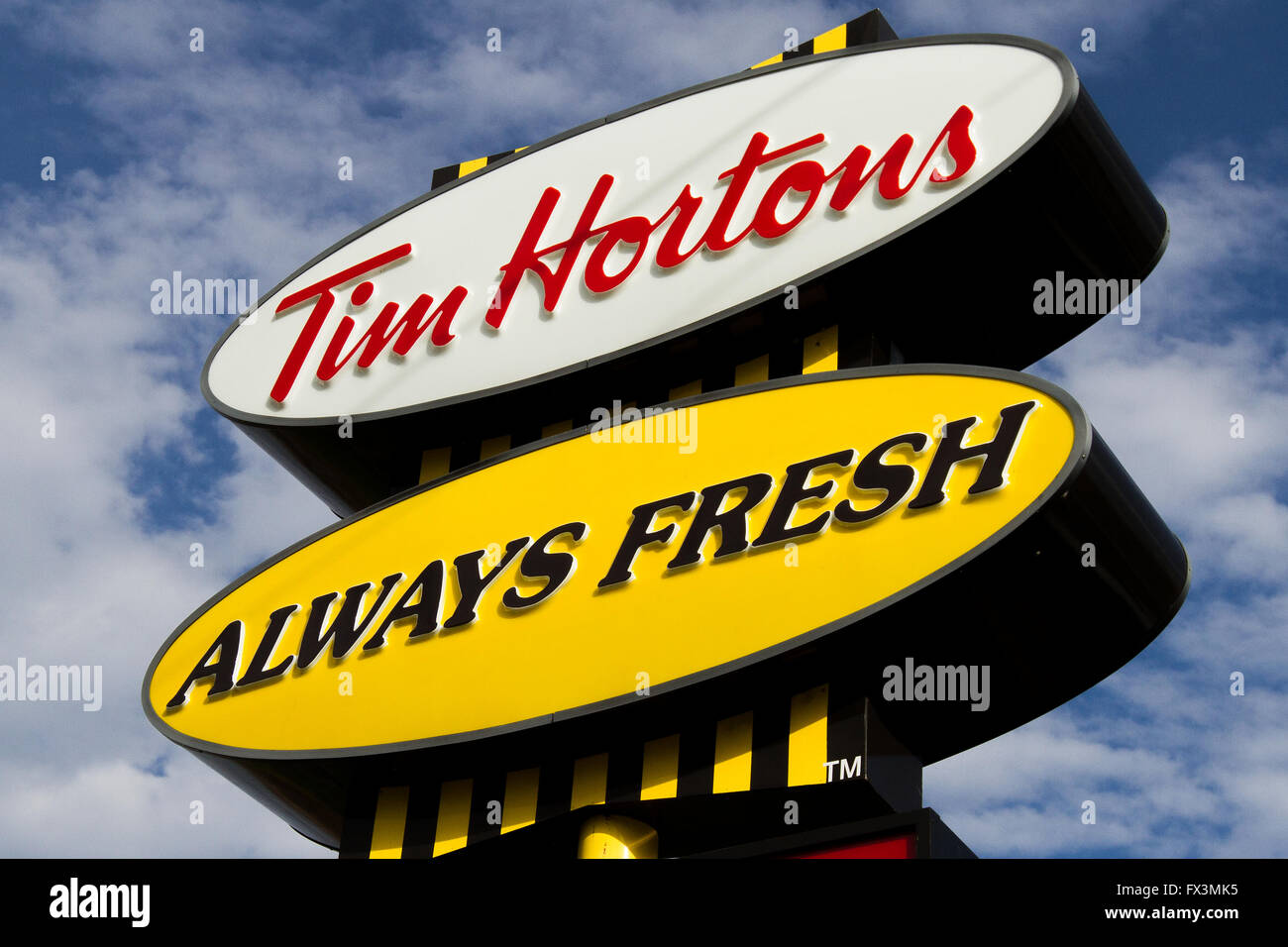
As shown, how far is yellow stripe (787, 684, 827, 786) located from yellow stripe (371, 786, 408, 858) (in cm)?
225

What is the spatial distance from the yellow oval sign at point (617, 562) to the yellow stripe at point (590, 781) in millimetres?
400

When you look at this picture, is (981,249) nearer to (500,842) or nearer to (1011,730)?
(1011,730)

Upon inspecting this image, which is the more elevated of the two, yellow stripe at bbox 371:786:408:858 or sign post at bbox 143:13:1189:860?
sign post at bbox 143:13:1189:860

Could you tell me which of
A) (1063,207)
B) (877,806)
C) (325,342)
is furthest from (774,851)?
(325,342)

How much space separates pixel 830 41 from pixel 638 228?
1.66 meters

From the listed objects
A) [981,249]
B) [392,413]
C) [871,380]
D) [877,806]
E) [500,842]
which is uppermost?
[981,249]

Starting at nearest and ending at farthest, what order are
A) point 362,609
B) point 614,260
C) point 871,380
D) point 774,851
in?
point 774,851 < point 871,380 < point 362,609 < point 614,260

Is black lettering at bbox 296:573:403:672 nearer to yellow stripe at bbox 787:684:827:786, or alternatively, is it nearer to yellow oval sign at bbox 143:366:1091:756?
yellow oval sign at bbox 143:366:1091:756

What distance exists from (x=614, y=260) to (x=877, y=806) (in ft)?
12.5

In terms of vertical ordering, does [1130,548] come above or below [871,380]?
below

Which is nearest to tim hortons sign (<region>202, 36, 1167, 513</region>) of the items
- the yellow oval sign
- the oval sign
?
the oval sign

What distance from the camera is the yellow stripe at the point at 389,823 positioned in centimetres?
859

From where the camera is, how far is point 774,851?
7449 mm

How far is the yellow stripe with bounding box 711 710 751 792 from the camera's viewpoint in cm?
771
